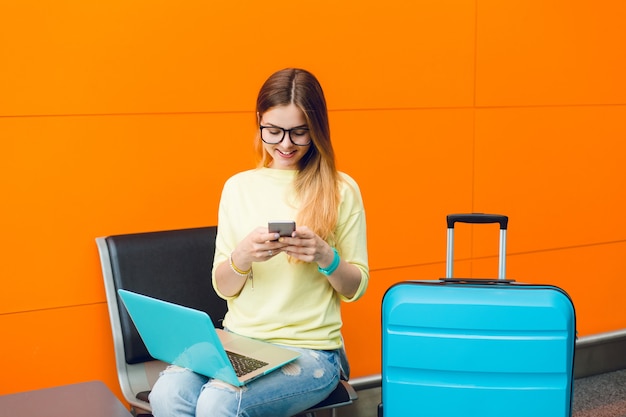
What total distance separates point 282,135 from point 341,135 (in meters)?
0.84

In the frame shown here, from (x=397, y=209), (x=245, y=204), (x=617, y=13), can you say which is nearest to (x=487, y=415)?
(x=245, y=204)

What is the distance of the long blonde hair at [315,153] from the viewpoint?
207cm

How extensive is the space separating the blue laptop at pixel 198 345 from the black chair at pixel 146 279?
1.01 ft

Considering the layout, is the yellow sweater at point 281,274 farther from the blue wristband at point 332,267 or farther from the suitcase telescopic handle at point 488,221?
the suitcase telescopic handle at point 488,221

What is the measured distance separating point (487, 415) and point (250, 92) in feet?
4.53

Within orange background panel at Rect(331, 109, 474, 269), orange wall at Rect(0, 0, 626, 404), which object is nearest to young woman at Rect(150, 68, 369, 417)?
orange wall at Rect(0, 0, 626, 404)

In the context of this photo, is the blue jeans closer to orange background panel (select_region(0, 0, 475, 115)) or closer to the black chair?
the black chair

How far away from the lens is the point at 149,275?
7.80 feet

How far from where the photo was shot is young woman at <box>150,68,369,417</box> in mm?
1953

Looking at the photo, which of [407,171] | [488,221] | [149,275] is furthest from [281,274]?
[407,171]

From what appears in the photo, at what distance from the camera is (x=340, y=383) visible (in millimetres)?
2217

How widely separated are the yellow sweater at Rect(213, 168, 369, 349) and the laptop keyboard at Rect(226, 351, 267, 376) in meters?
0.13

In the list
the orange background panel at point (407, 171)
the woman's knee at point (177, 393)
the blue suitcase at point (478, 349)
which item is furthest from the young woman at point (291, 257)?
the orange background panel at point (407, 171)

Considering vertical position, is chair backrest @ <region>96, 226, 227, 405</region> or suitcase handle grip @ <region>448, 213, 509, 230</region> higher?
suitcase handle grip @ <region>448, 213, 509, 230</region>
